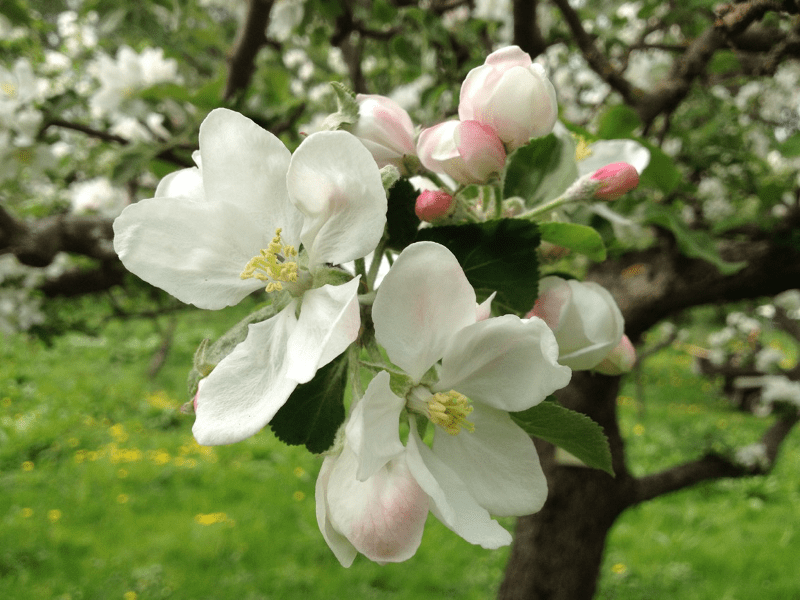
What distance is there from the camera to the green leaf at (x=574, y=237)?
1.87 ft

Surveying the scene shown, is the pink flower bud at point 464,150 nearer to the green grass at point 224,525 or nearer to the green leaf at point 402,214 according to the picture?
the green leaf at point 402,214

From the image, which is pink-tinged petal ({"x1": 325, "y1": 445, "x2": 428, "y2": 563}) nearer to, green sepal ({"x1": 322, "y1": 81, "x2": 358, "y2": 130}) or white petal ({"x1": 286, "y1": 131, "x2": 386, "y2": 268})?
white petal ({"x1": 286, "y1": 131, "x2": 386, "y2": 268})

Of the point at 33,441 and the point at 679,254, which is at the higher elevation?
the point at 679,254

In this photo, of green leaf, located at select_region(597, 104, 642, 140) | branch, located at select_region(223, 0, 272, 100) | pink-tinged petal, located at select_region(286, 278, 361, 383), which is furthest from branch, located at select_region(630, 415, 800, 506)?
branch, located at select_region(223, 0, 272, 100)

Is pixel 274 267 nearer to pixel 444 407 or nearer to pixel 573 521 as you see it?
pixel 444 407

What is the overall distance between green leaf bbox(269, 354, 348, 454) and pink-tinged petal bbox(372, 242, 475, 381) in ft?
0.25

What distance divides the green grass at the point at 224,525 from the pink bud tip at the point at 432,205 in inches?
76.7

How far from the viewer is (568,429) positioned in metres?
0.54

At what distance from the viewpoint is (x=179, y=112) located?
2.00 meters

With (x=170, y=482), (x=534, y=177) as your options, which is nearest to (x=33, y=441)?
(x=170, y=482)

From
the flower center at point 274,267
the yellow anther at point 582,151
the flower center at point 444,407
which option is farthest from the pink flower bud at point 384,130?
the yellow anther at point 582,151

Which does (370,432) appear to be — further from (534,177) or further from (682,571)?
(682,571)

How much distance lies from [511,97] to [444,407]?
28cm

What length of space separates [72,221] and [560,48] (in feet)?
8.70
